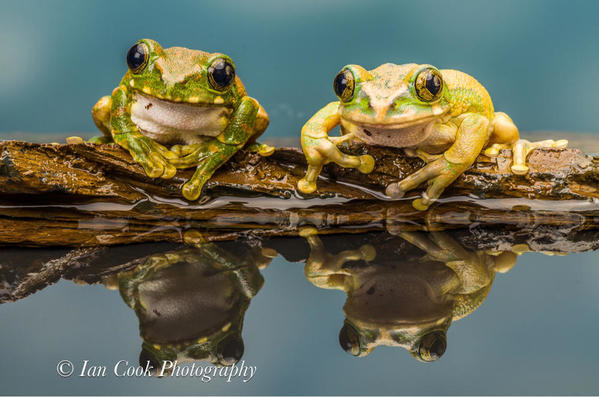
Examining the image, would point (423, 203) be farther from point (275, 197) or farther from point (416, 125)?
point (275, 197)

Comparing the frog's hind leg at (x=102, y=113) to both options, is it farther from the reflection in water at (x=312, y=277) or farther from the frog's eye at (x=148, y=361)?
the frog's eye at (x=148, y=361)

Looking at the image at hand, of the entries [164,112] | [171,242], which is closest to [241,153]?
[164,112]

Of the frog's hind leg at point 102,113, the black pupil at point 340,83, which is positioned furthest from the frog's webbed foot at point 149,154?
the black pupil at point 340,83

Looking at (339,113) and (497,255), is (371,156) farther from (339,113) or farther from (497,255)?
(497,255)

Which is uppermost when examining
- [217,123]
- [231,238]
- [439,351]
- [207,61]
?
[207,61]

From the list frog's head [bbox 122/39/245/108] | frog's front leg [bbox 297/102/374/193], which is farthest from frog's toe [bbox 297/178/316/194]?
frog's head [bbox 122/39/245/108]
